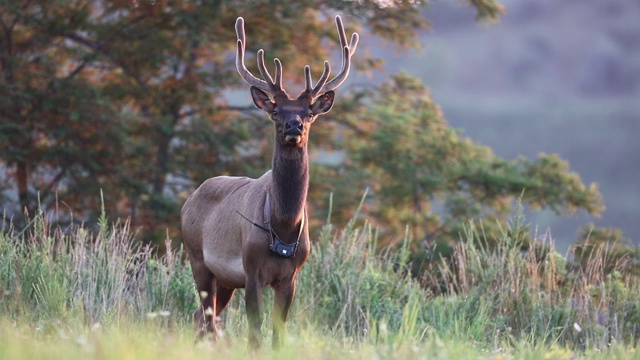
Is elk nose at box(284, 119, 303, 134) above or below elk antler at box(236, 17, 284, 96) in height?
below

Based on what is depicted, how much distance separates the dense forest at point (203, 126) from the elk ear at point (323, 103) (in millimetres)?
11796

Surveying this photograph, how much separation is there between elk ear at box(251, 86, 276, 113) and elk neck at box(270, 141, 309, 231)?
0.34 m

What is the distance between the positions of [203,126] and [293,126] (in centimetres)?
1569

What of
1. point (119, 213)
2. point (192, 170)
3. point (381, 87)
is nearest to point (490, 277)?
point (119, 213)

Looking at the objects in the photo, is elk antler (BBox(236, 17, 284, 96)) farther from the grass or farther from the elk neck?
the grass

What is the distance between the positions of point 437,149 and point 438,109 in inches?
86.5

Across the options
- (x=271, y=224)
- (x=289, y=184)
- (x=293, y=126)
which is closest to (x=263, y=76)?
(x=293, y=126)

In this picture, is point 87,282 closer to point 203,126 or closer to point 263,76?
point 263,76

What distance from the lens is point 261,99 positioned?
8414 mm

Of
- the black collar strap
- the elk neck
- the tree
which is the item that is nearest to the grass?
the black collar strap

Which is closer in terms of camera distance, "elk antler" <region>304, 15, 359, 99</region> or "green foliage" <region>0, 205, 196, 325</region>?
"elk antler" <region>304, 15, 359, 99</region>

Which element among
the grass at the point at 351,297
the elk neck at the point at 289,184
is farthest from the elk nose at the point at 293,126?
the grass at the point at 351,297

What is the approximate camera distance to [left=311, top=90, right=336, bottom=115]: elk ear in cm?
820

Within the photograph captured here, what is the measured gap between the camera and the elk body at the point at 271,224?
306 inches
